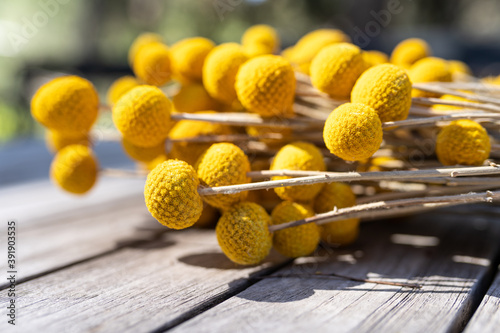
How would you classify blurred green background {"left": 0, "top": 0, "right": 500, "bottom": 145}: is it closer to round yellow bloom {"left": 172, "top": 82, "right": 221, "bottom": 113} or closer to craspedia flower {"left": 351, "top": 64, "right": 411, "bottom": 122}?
round yellow bloom {"left": 172, "top": 82, "right": 221, "bottom": 113}

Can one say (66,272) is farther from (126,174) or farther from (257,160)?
(257,160)

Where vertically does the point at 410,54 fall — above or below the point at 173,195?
above

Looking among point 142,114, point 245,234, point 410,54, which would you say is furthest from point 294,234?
point 410,54

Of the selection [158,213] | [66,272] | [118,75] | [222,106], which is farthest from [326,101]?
[118,75]

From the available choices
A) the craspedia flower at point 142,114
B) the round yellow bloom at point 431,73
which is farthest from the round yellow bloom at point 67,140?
the round yellow bloom at point 431,73

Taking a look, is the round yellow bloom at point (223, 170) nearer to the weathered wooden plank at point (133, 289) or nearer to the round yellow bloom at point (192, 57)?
the weathered wooden plank at point (133, 289)

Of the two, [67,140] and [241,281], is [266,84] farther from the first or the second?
[67,140]
